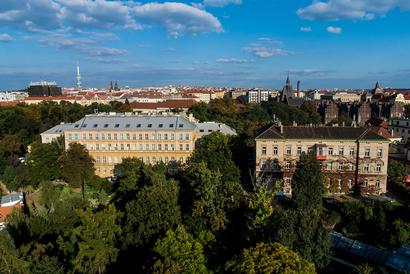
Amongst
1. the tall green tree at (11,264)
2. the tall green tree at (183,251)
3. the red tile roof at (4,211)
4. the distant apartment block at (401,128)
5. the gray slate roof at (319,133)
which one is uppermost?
the gray slate roof at (319,133)

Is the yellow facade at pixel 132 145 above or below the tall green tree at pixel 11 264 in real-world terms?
above

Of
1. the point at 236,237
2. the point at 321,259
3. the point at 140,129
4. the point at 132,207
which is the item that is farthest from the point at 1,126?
the point at 321,259

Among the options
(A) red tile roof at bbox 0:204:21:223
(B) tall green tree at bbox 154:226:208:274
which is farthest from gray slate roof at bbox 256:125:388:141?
(A) red tile roof at bbox 0:204:21:223

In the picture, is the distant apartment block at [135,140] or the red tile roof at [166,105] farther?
the red tile roof at [166,105]

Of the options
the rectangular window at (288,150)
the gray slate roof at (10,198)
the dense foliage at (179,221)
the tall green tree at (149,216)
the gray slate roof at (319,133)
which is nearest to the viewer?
the dense foliage at (179,221)

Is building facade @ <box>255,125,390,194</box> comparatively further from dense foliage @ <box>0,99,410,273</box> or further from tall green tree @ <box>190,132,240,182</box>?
tall green tree @ <box>190,132,240,182</box>

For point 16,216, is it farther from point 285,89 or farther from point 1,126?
point 285,89

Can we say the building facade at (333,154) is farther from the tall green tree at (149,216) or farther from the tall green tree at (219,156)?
the tall green tree at (149,216)

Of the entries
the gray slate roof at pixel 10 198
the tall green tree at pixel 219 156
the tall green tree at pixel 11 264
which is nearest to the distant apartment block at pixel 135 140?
the tall green tree at pixel 219 156
